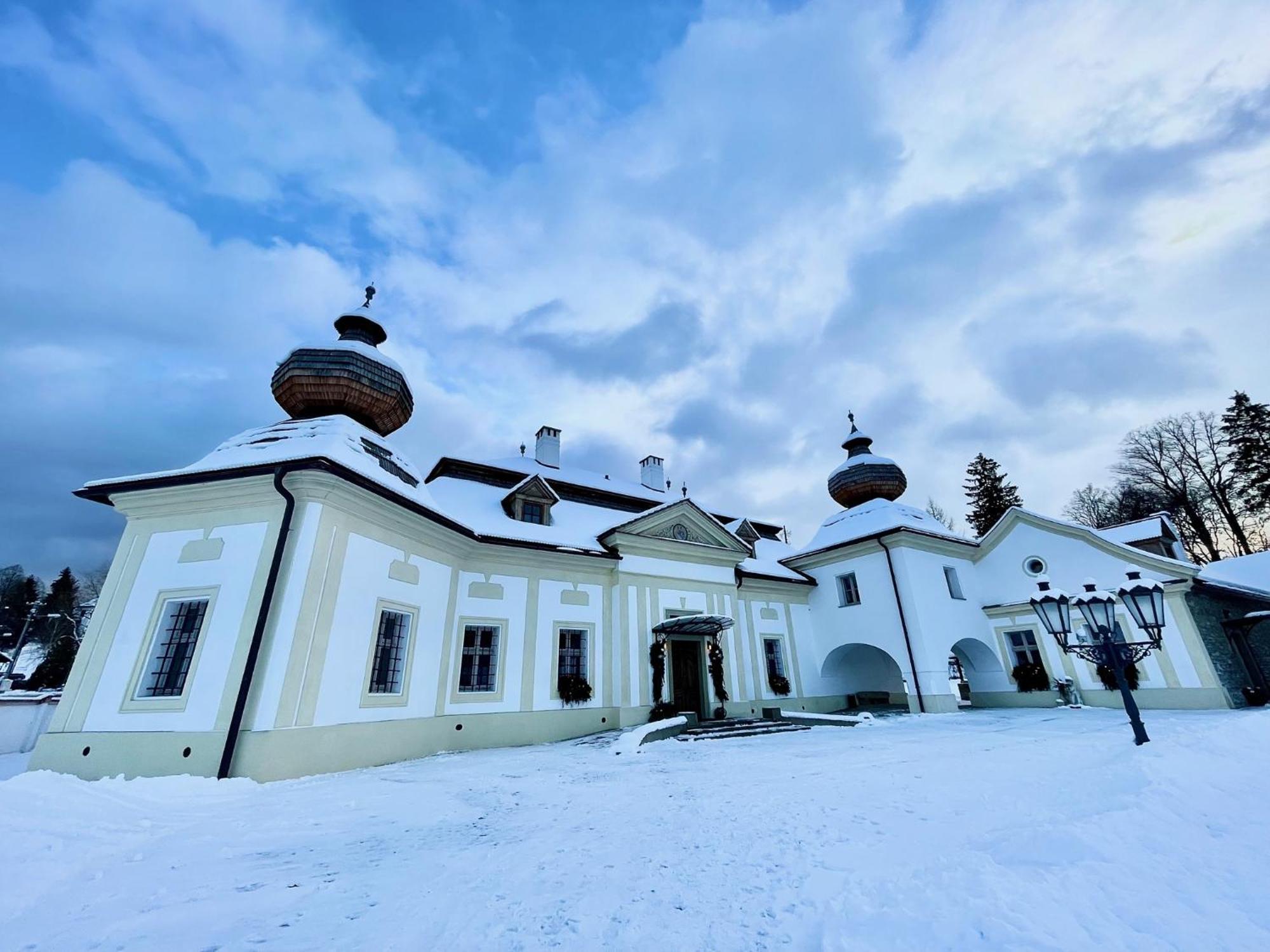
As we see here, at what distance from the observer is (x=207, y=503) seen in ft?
32.2

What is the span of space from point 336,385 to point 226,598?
5.20m

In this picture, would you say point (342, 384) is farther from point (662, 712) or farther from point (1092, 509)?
point (1092, 509)

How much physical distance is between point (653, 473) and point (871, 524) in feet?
29.2

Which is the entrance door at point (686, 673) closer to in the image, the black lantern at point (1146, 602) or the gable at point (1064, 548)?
the black lantern at point (1146, 602)

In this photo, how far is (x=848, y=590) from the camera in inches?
759

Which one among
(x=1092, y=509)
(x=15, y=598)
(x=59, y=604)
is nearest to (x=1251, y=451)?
(x=1092, y=509)

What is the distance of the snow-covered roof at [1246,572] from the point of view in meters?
16.6

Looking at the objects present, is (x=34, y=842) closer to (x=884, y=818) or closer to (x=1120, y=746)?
(x=884, y=818)

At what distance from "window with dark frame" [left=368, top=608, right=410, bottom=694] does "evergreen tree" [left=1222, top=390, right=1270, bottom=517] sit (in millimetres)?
36773

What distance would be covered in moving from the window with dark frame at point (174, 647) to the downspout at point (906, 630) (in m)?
17.8

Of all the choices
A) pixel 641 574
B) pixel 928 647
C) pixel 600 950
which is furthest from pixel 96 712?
pixel 928 647

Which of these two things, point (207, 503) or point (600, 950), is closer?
point (600, 950)

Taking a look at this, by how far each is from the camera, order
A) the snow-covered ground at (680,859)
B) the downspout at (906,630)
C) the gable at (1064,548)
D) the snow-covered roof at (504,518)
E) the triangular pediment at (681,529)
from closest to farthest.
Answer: the snow-covered ground at (680,859), the snow-covered roof at (504,518), the gable at (1064,548), the triangular pediment at (681,529), the downspout at (906,630)

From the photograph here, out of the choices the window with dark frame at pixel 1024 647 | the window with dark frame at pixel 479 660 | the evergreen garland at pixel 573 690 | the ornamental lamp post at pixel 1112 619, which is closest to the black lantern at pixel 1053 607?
the ornamental lamp post at pixel 1112 619
